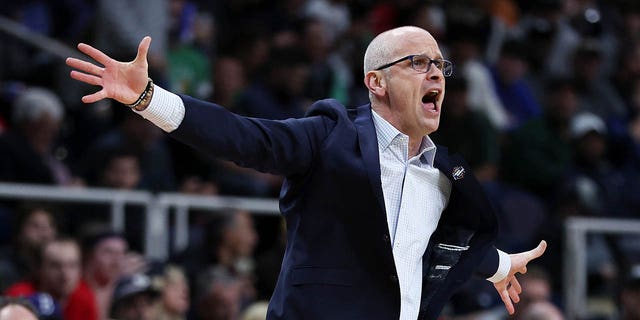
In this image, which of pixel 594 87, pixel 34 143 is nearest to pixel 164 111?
pixel 34 143

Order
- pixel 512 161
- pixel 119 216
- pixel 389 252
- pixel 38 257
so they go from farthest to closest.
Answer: pixel 512 161 < pixel 119 216 < pixel 38 257 < pixel 389 252

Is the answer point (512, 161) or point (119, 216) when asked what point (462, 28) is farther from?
point (119, 216)

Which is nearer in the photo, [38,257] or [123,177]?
[38,257]

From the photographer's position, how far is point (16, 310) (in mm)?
5000

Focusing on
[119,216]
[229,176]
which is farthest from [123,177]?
[229,176]

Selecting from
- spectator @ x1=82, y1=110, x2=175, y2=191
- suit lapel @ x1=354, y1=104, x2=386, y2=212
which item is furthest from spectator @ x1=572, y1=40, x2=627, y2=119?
suit lapel @ x1=354, y1=104, x2=386, y2=212

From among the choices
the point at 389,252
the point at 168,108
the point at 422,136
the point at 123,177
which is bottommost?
the point at 123,177

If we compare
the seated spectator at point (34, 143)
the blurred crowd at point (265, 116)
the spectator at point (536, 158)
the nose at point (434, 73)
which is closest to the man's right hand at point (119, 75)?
the nose at point (434, 73)

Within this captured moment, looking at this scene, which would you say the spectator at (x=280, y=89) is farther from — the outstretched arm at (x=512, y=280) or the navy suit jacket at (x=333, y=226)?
the navy suit jacket at (x=333, y=226)

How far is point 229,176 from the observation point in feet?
28.5

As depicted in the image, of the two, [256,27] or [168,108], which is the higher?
[168,108]

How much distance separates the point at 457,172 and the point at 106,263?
11.7 feet

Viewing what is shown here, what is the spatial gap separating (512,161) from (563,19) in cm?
294

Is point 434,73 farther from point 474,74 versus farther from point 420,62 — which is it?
point 474,74
